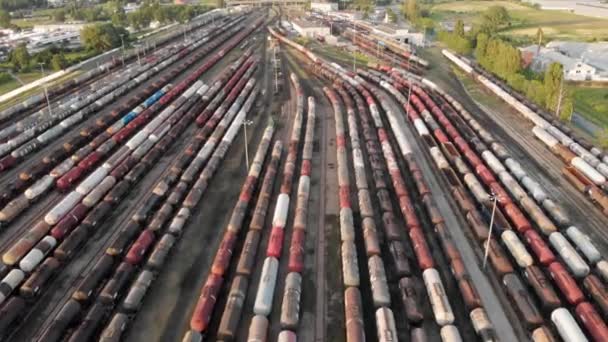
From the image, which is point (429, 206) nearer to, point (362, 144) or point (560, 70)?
point (362, 144)

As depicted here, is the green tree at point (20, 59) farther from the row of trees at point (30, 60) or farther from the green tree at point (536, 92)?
the green tree at point (536, 92)

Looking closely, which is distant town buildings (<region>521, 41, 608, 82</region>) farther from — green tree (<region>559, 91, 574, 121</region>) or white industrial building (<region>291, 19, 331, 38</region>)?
white industrial building (<region>291, 19, 331, 38</region>)

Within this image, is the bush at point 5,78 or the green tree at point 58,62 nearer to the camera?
the bush at point 5,78

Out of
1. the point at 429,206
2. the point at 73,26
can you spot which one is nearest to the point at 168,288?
the point at 429,206

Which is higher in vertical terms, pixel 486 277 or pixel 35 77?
pixel 35 77

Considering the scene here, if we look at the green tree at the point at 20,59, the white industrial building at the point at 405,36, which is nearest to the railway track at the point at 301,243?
the green tree at the point at 20,59

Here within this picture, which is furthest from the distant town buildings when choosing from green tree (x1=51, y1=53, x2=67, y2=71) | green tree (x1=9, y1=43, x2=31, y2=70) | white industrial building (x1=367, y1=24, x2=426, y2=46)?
green tree (x1=9, y1=43, x2=31, y2=70)

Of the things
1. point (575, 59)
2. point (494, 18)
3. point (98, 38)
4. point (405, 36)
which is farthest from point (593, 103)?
point (98, 38)
